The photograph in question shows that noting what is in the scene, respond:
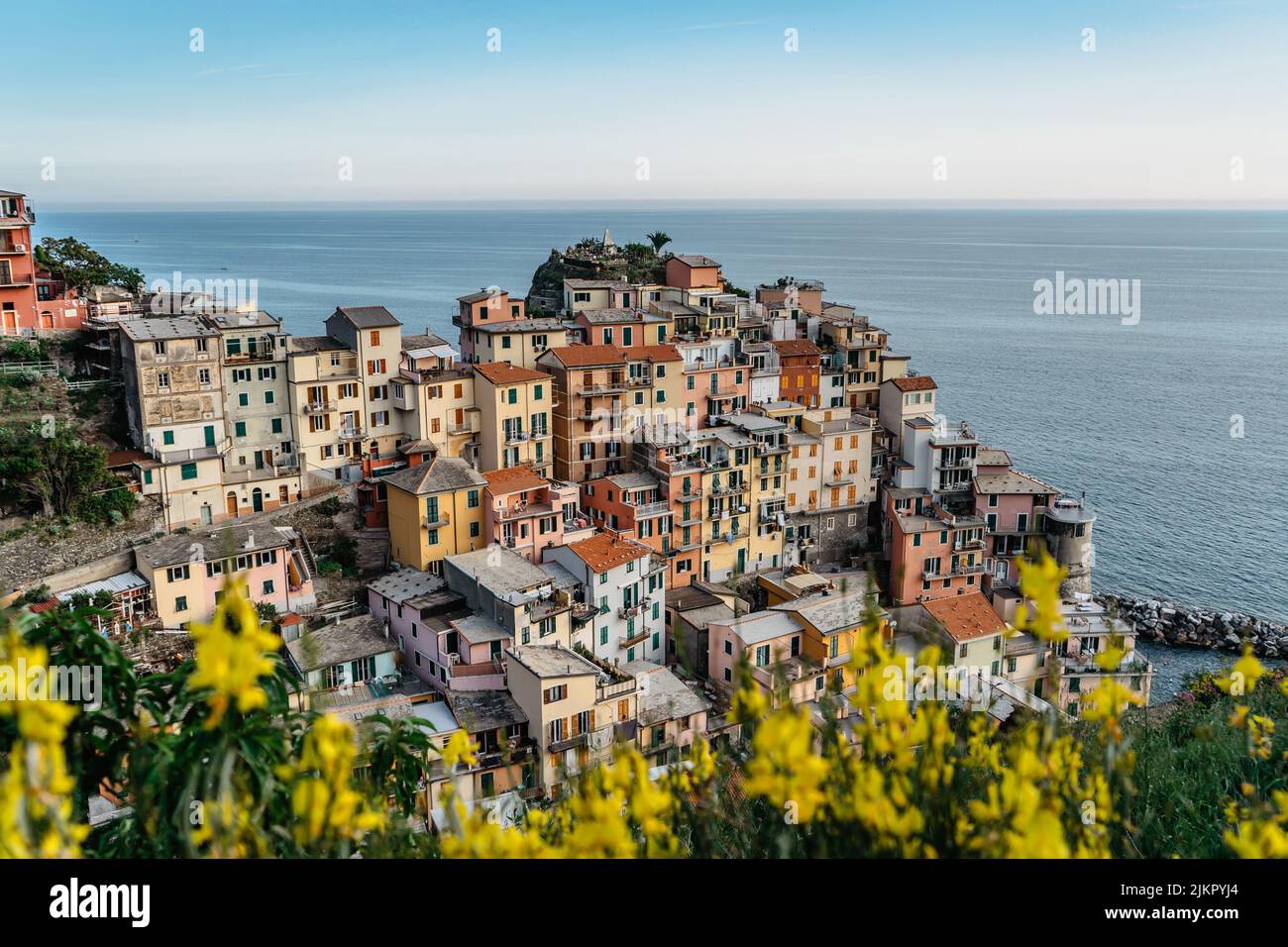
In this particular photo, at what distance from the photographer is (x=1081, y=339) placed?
258 ft

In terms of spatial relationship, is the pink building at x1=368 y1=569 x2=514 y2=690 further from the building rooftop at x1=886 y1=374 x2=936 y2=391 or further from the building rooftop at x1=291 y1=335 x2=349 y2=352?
the building rooftop at x1=886 y1=374 x2=936 y2=391

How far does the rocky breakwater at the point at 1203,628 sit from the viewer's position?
28266 mm

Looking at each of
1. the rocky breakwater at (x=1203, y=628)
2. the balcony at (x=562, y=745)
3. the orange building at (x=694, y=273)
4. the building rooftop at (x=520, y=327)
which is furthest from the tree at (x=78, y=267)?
the rocky breakwater at (x=1203, y=628)

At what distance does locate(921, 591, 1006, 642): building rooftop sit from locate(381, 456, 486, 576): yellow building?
431 inches

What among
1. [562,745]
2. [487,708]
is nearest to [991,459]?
[562,745]

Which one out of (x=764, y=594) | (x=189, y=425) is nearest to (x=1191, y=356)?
(x=764, y=594)

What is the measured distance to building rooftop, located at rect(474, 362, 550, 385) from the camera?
1075 inches

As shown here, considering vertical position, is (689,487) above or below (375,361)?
below

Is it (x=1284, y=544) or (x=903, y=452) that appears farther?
(x=1284, y=544)

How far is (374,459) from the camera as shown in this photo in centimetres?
2773

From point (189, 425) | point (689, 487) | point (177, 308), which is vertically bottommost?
point (689, 487)
